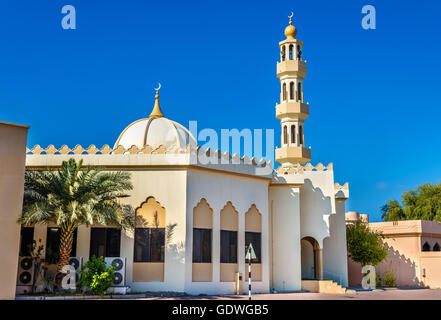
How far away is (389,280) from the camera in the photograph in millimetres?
32031

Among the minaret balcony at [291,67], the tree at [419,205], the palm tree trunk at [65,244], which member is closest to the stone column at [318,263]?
the minaret balcony at [291,67]

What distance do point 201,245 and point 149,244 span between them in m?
2.22

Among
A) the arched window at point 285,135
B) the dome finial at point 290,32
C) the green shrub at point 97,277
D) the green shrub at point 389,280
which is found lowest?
the green shrub at point 389,280

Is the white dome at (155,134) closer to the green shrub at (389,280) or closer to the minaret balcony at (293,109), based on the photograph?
the minaret balcony at (293,109)

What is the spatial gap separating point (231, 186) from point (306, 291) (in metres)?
6.32

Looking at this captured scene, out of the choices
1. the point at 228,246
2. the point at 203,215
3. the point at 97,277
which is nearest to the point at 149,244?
the point at 203,215

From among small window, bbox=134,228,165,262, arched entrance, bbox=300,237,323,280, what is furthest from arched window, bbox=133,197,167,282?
arched entrance, bbox=300,237,323,280

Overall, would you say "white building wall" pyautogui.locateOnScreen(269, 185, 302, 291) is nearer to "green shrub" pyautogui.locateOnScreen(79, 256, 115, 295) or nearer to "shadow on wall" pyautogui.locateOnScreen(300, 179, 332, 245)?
"shadow on wall" pyautogui.locateOnScreen(300, 179, 332, 245)

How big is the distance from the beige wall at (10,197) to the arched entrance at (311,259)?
48.4ft

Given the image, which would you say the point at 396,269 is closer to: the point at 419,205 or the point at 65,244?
the point at 419,205

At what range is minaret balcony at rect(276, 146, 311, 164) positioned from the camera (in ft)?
103

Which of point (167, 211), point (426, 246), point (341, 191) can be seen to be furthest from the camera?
point (426, 246)

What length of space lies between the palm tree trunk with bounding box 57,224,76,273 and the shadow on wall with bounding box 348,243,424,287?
63.4 ft

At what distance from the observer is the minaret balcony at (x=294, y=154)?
31.4 meters
